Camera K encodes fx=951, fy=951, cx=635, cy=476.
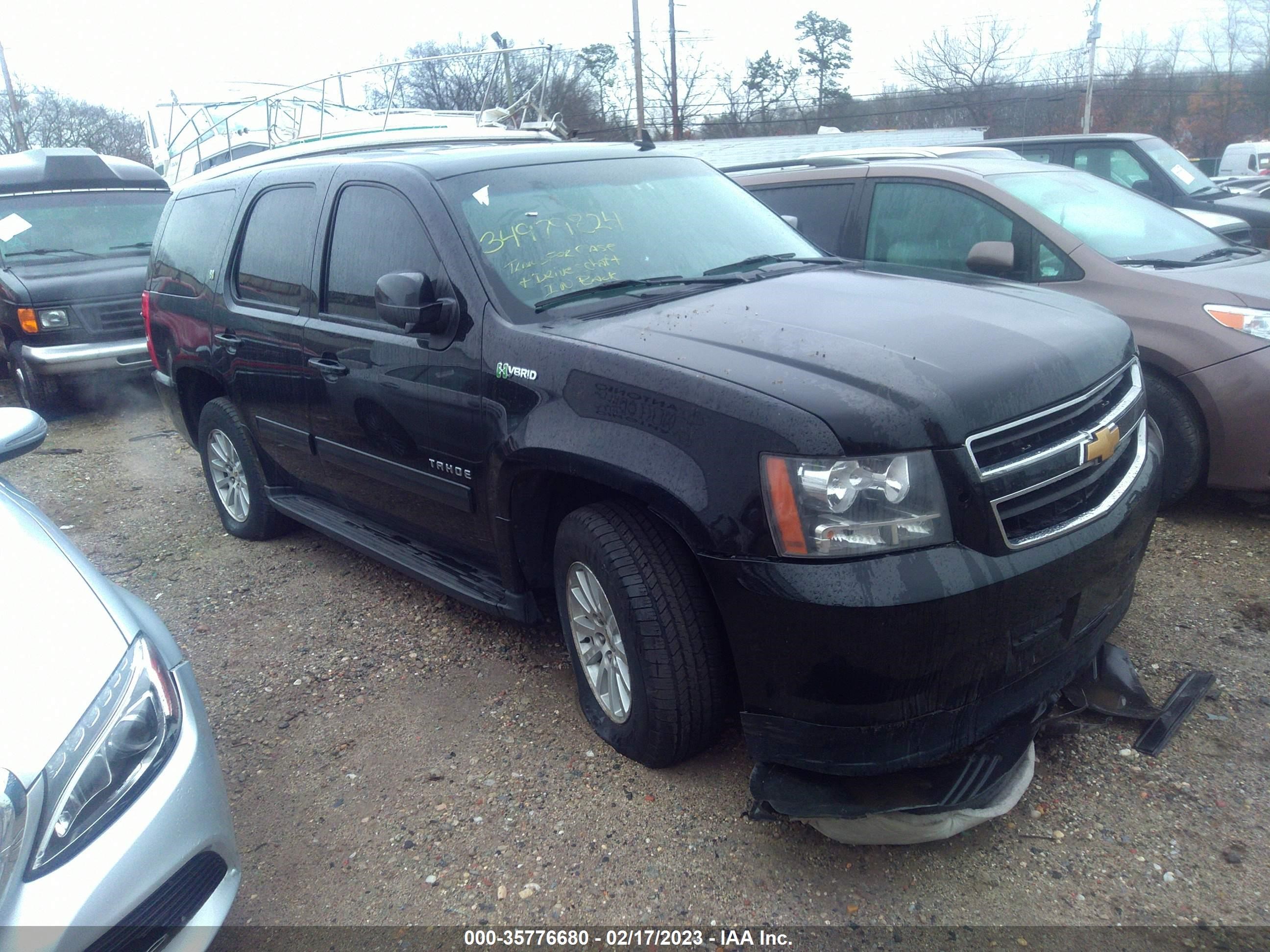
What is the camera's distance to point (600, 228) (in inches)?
140

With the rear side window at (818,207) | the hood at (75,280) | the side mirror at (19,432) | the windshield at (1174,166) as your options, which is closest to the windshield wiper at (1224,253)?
the rear side window at (818,207)

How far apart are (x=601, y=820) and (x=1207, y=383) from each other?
339 centimetres

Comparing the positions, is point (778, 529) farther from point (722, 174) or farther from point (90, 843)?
point (722, 174)

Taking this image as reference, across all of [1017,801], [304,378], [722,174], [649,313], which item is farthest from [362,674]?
[722,174]

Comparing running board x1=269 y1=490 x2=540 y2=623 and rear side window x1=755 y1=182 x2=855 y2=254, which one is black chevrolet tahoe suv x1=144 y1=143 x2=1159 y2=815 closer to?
running board x1=269 y1=490 x2=540 y2=623

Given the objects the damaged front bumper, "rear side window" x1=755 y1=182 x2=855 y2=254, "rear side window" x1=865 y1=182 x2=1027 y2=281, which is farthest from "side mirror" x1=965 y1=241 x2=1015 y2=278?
the damaged front bumper

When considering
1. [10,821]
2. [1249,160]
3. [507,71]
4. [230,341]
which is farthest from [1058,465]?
[1249,160]

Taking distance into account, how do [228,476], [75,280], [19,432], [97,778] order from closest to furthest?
[97,778]
[19,432]
[228,476]
[75,280]

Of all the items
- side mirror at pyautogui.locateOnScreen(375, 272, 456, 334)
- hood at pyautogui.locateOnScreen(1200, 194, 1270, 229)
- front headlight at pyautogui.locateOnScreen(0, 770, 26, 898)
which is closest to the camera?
front headlight at pyautogui.locateOnScreen(0, 770, 26, 898)

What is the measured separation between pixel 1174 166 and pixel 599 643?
368 inches

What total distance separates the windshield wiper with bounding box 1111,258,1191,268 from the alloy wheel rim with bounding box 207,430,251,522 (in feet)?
15.2

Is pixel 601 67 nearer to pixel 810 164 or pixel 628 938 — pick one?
pixel 810 164

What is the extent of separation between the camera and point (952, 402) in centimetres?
237

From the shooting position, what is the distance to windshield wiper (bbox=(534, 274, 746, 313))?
10.6 ft
